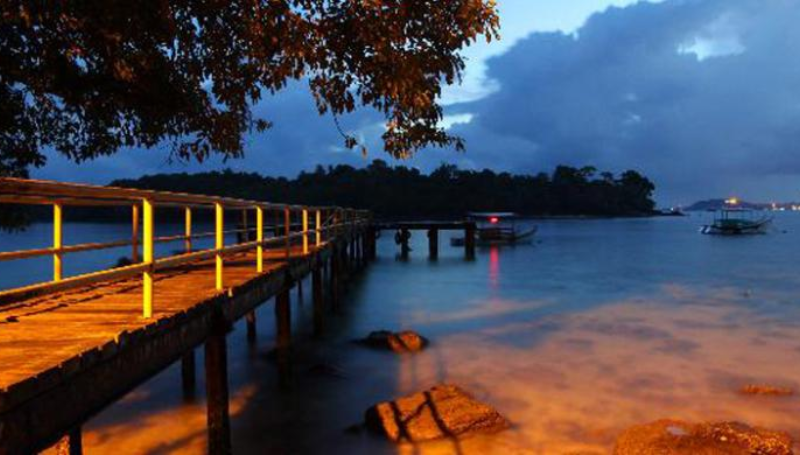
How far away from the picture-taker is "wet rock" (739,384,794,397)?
44.5 ft

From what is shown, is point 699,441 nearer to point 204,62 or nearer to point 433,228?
point 204,62

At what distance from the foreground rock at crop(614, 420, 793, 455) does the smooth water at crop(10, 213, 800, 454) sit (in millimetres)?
1128

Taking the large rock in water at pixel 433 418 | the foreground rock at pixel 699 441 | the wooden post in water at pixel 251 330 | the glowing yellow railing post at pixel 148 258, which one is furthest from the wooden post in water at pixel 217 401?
the wooden post in water at pixel 251 330

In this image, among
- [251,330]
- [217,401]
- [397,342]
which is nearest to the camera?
[217,401]

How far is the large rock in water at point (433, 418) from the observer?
1033 centimetres

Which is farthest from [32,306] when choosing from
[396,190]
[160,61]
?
[396,190]

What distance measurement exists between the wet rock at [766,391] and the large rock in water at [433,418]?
603 cm

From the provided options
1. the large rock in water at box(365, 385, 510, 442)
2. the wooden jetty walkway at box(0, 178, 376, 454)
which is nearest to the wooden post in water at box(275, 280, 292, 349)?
the wooden jetty walkway at box(0, 178, 376, 454)

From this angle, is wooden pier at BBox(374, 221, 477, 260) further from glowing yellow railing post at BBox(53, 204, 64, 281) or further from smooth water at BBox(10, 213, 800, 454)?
glowing yellow railing post at BBox(53, 204, 64, 281)

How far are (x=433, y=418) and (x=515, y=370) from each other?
5695mm

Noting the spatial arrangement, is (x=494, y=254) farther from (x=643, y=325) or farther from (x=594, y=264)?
(x=643, y=325)

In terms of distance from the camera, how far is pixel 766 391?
13641 millimetres

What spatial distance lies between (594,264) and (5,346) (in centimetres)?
4901

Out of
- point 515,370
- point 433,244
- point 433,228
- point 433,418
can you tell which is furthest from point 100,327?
point 433,244
